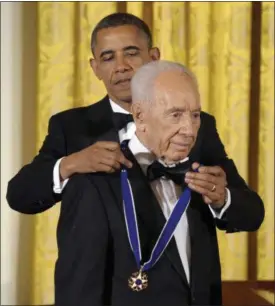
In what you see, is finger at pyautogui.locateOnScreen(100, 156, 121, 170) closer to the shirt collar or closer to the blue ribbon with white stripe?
the blue ribbon with white stripe

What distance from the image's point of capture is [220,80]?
7.92 ft

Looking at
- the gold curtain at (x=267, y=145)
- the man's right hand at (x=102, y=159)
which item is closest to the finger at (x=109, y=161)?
the man's right hand at (x=102, y=159)

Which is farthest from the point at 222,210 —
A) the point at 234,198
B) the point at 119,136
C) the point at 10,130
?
the point at 10,130

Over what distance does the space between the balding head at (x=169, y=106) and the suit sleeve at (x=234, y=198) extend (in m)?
0.14

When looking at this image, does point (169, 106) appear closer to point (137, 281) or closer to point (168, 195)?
point (168, 195)

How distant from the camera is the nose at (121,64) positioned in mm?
1075

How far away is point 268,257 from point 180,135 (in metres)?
1.70

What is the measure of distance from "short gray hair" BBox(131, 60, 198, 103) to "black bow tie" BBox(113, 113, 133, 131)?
131 mm

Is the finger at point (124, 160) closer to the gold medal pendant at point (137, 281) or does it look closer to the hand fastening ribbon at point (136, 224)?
the hand fastening ribbon at point (136, 224)

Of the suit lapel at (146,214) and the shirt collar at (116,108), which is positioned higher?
the shirt collar at (116,108)

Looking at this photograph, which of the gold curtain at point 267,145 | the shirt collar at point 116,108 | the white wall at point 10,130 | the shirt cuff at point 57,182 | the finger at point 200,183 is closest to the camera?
the finger at point 200,183

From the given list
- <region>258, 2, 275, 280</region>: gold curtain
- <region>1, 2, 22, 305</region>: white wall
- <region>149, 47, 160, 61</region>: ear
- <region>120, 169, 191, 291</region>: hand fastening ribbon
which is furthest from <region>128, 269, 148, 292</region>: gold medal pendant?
<region>258, 2, 275, 280</region>: gold curtain

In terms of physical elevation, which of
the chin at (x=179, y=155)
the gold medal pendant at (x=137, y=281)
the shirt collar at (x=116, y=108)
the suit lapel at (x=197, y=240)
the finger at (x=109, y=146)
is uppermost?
the shirt collar at (x=116, y=108)

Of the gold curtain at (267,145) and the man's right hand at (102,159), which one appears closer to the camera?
the man's right hand at (102,159)
